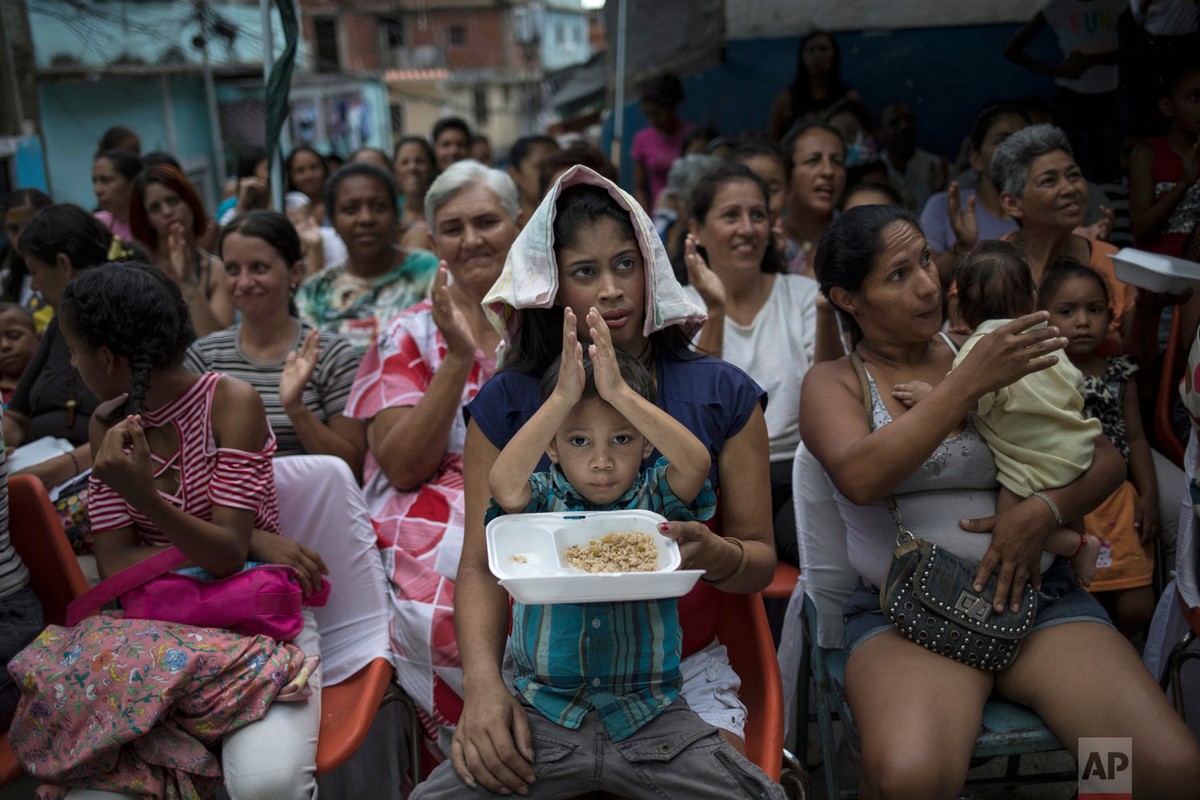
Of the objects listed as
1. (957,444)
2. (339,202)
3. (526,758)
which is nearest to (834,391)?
(957,444)

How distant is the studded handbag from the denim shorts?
72 mm

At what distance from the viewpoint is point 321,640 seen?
2715mm

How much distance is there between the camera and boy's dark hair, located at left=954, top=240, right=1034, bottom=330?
2521 millimetres

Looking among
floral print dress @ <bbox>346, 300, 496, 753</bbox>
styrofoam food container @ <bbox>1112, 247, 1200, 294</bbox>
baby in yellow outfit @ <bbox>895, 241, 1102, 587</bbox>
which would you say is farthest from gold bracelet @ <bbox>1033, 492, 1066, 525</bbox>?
floral print dress @ <bbox>346, 300, 496, 753</bbox>

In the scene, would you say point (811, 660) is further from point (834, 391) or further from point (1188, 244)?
point (1188, 244)

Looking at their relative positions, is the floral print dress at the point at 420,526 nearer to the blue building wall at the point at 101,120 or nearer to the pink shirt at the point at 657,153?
the pink shirt at the point at 657,153

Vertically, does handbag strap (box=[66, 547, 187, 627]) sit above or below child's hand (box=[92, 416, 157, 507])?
below

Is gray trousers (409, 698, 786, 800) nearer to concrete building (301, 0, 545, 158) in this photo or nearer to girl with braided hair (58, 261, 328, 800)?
girl with braided hair (58, 261, 328, 800)

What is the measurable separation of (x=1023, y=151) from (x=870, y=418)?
5.07 feet

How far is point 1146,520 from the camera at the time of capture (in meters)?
2.99

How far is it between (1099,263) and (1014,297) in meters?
1.22

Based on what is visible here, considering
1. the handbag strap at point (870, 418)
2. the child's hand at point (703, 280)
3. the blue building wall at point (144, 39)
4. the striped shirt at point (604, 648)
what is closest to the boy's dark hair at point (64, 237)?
the child's hand at point (703, 280)

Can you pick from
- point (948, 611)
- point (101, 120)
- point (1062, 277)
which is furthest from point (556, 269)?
point (101, 120)

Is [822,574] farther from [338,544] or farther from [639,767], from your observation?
[338,544]
